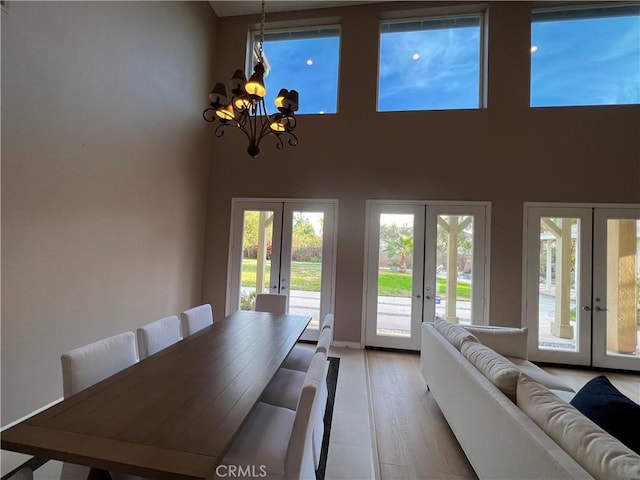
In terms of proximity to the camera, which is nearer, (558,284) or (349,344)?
(558,284)

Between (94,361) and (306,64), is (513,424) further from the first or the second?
(306,64)

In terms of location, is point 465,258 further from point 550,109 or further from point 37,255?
point 37,255

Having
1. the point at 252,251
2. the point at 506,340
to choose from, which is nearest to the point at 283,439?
the point at 506,340

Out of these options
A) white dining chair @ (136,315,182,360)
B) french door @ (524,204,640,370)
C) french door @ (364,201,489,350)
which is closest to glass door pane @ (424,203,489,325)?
french door @ (364,201,489,350)

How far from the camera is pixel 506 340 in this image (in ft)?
9.61

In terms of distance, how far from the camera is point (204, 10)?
4578 millimetres

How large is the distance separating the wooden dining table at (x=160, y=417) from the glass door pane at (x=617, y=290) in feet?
14.9

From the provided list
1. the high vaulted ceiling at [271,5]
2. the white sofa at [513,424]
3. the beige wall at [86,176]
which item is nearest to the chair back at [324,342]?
the white sofa at [513,424]

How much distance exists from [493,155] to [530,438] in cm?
408

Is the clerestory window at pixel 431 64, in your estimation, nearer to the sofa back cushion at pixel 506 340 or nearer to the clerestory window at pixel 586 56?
the clerestory window at pixel 586 56

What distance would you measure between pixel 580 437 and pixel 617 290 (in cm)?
406

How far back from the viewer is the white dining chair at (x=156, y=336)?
201cm

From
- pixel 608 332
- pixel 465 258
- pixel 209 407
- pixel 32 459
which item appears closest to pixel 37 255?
pixel 32 459

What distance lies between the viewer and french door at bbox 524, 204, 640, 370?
149 inches
